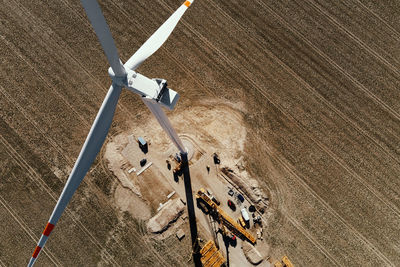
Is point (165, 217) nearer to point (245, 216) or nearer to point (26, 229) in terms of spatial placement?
point (245, 216)

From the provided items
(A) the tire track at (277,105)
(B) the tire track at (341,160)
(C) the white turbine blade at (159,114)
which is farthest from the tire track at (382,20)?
(C) the white turbine blade at (159,114)

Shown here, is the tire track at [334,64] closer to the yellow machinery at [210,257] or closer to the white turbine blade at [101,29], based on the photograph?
the yellow machinery at [210,257]

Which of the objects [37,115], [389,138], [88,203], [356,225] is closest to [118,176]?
[88,203]

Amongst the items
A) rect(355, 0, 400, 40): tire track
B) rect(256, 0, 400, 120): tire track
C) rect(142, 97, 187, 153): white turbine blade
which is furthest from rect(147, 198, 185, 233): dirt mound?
rect(355, 0, 400, 40): tire track

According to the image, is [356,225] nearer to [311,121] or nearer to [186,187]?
[311,121]

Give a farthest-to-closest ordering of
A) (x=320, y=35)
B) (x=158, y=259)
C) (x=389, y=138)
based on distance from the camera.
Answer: (x=320, y=35) → (x=389, y=138) → (x=158, y=259)

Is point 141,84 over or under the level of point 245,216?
over

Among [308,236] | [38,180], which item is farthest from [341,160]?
[38,180]
